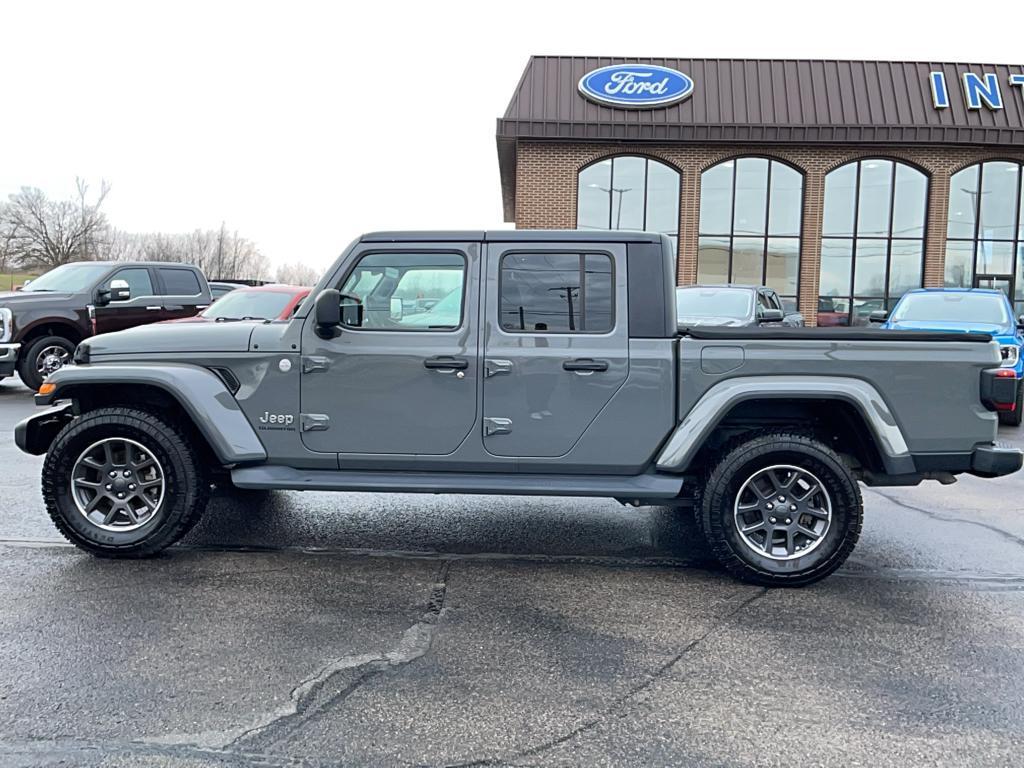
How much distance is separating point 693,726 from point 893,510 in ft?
13.7

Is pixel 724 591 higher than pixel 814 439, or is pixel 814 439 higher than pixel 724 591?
pixel 814 439

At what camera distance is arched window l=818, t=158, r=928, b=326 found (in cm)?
2220

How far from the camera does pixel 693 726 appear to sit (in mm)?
3137

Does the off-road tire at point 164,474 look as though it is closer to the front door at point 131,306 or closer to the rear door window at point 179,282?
the front door at point 131,306

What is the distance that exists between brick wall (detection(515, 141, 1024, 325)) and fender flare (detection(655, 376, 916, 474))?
17.5 meters

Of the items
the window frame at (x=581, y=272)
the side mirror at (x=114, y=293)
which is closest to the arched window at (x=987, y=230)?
the side mirror at (x=114, y=293)

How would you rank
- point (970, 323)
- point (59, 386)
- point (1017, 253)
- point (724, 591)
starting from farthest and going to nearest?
point (1017, 253)
point (970, 323)
point (59, 386)
point (724, 591)

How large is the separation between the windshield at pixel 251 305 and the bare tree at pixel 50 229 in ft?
153

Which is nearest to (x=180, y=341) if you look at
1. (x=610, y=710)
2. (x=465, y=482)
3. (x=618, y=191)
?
(x=465, y=482)

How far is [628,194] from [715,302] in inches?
411

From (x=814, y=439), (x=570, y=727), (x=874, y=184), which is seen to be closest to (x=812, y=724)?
(x=570, y=727)

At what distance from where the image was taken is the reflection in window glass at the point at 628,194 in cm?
2208

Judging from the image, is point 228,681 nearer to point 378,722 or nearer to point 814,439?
point 378,722

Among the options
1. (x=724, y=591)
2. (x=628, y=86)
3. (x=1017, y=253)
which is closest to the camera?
(x=724, y=591)
